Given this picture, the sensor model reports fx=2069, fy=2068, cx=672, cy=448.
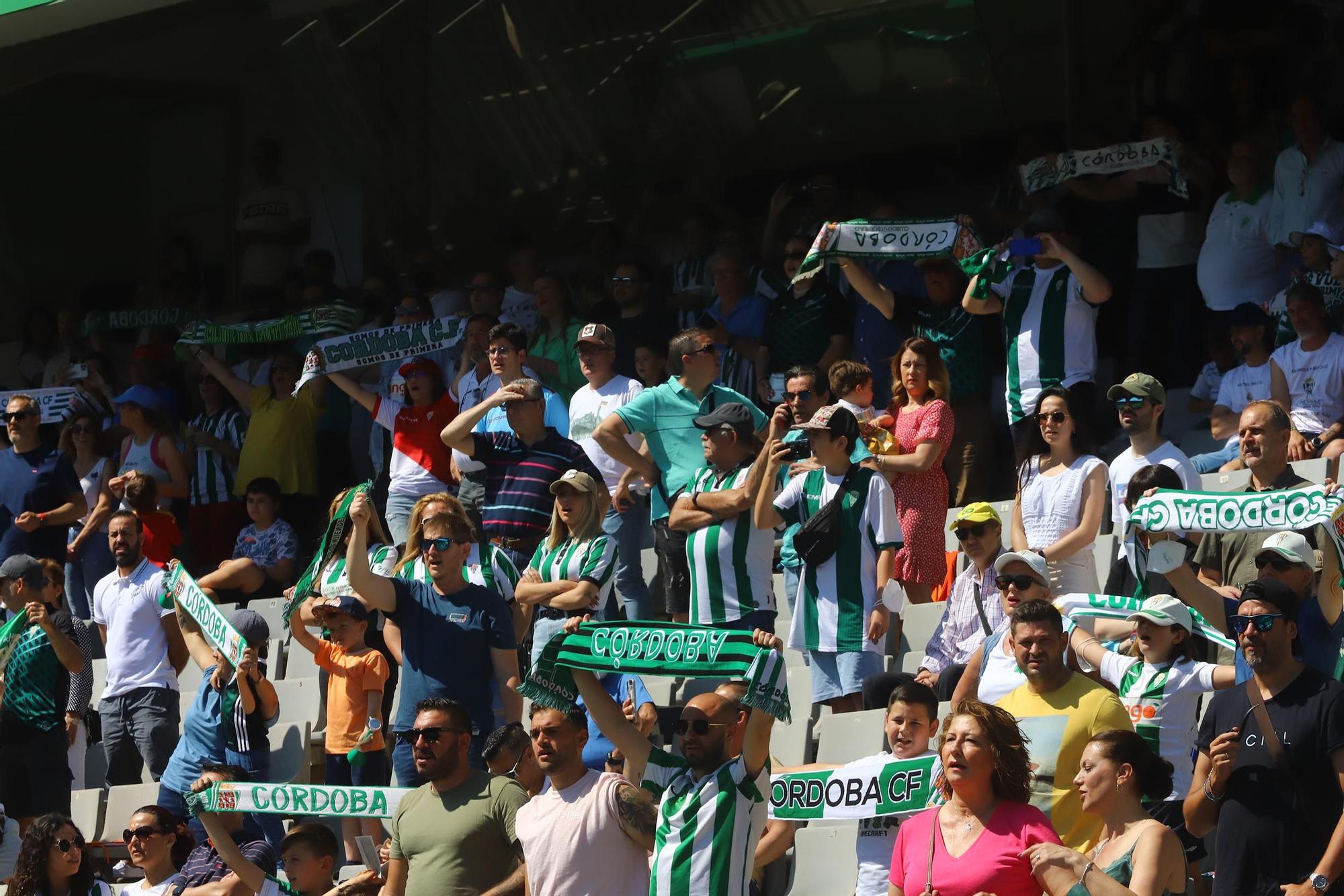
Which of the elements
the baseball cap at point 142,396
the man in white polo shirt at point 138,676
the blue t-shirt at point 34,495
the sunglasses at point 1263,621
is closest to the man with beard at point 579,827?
the sunglasses at point 1263,621

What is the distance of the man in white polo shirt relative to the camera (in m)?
10.1

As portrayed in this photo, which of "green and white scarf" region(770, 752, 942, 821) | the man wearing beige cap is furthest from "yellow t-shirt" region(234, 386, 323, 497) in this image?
"green and white scarf" region(770, 752, 942, 821)

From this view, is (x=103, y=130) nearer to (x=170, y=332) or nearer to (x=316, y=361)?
(x=170, y=332)

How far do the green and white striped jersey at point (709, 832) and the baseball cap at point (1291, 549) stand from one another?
6.43ft

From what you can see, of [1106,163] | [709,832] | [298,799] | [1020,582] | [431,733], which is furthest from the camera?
[1106,163]

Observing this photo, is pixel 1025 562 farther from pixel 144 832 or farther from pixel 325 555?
pixel 144 832

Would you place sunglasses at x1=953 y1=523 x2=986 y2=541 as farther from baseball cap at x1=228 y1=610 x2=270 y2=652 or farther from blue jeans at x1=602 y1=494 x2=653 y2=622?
baseball cap at x1=228 y1=610 x2=270 y2=652

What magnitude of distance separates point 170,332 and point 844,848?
9.83 m

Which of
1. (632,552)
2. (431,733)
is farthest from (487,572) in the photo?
(431,733)

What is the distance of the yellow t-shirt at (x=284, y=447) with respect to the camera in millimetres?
13141

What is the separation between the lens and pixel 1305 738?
611cm

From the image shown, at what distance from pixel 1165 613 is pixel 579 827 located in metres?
2.07

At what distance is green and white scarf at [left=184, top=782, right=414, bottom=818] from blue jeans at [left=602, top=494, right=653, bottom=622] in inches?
92.8

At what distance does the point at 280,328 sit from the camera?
1376cm
